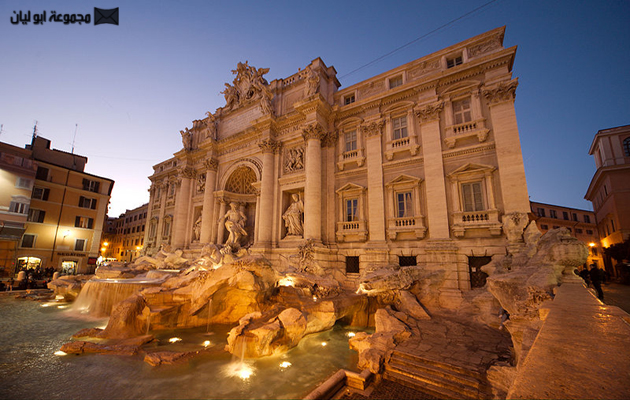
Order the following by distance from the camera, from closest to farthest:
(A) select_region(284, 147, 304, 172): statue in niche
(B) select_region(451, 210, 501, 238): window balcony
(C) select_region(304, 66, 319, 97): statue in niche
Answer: (B) select_region(451, 210, 501, 238): window balcony, (C) select_region(304, 66, 319, 97): statue in niche, (A) select_region(284, 147, 304, 172): statue in niche

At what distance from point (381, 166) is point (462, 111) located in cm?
503

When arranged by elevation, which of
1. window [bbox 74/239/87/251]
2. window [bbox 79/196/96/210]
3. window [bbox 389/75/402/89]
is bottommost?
window [bbox 74/239/87/251]

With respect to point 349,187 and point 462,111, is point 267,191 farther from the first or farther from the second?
point 462,111

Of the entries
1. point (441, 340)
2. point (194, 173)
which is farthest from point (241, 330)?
point (194, 173)

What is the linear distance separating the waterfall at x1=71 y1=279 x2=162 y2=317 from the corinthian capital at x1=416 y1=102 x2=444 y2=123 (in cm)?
1625

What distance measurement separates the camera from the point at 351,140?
17328 mm

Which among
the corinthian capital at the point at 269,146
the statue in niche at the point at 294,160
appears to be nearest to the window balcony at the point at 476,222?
the statue in niche at the point at 294,160

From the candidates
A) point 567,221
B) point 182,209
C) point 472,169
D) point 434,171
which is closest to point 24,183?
point 182,209

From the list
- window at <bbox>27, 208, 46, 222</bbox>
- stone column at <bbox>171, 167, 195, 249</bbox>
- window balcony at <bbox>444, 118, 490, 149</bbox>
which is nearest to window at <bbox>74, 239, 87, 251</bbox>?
window at <bbox>27, 208, 46, 222</bbox>

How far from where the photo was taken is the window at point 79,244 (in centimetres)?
2783

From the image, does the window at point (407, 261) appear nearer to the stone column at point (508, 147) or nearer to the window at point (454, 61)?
the stone column at point (508, 147)

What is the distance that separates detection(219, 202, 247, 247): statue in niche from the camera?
62.3ft

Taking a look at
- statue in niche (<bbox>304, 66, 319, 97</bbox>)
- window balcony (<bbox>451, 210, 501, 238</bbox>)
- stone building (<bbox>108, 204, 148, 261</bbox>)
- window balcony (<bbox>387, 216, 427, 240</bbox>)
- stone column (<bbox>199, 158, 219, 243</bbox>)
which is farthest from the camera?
stone building (<bbox>108, 204, 148, 261</bbox>)

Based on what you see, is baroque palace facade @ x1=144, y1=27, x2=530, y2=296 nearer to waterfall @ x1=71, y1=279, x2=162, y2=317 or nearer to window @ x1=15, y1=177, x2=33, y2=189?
waterfall @ x1=71, y1=279, x2=162, y2=317
